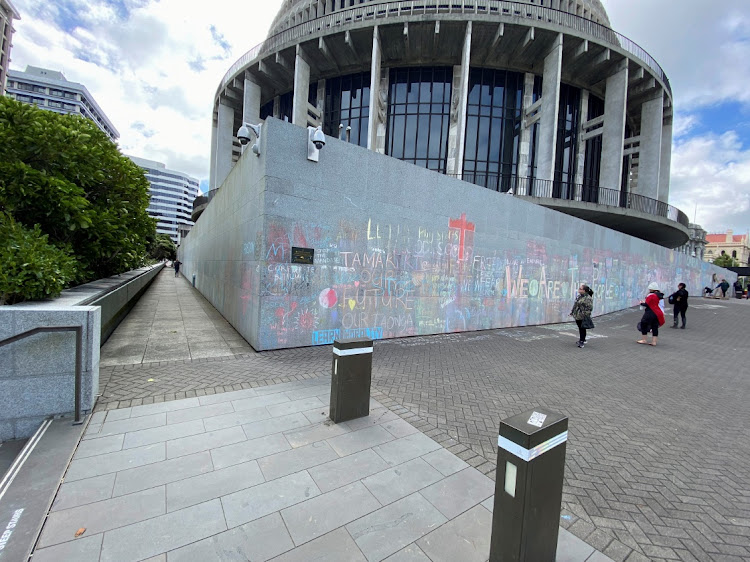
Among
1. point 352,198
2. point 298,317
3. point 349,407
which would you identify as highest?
point 352,198

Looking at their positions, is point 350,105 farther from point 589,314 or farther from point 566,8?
point 589,314

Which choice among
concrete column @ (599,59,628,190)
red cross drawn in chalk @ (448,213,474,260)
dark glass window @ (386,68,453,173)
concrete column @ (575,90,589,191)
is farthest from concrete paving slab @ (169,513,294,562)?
concrete column @ (575,90,589,191)

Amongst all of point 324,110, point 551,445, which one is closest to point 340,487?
point 551,445

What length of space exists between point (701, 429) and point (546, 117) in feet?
75.4

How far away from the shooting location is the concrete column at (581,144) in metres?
25.9

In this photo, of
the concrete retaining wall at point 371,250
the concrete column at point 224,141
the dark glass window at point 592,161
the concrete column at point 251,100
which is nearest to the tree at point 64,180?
the concrete retaining wall at point 371,250

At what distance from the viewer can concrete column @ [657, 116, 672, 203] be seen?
2897 cm

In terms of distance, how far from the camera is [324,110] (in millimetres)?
26859

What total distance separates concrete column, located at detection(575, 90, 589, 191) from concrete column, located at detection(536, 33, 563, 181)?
213 inches

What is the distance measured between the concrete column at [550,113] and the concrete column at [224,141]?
26875 millimetres

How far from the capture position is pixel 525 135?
79.7 feet

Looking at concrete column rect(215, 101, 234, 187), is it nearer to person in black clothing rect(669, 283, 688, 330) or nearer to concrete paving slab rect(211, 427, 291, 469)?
concrete paving slab rect(211, 427, 291, 469)

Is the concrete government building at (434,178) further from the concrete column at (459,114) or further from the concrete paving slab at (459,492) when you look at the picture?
A: the concrete paving slab at (459,492)

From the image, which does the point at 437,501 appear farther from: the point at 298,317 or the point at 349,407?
the point at 298,317
